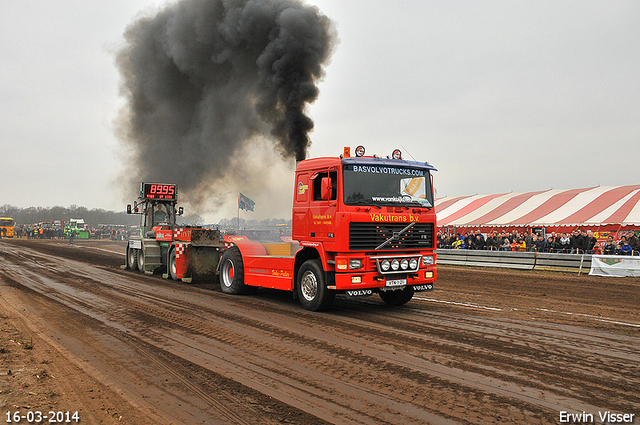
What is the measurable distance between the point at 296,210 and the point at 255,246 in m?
2.05

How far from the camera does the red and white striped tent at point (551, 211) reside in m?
20.8

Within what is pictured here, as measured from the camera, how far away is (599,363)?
5129 millimetres

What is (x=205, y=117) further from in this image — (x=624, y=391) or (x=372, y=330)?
(x=624, y=391)

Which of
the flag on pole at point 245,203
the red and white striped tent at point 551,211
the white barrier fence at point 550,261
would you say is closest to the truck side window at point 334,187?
the white barrier fence at point 550,261

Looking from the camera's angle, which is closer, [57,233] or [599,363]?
[599,363]

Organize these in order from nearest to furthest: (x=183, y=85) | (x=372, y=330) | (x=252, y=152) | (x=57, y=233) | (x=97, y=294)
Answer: (x=372, y=330)
(x=97, y=294)
(x=252, y=152)
(x=183, y=85)
(x=57, y=233)

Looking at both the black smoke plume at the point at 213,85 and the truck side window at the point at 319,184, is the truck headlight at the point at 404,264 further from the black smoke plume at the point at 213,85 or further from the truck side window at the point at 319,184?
the black smoke plume at the point at 213,85

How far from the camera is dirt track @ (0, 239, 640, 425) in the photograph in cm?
388

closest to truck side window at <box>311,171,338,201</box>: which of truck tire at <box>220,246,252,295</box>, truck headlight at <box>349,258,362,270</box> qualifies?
truck headlight at <box>349,258,362,270</box>

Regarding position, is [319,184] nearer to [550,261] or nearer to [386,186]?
[386,186]

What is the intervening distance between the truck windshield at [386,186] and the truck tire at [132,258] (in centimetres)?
1130

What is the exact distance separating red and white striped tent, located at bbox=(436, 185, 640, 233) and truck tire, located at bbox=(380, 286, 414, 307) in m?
15.6

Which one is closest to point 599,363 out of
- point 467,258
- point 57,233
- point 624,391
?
point 624,391

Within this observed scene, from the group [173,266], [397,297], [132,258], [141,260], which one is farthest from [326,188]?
[132,258]
